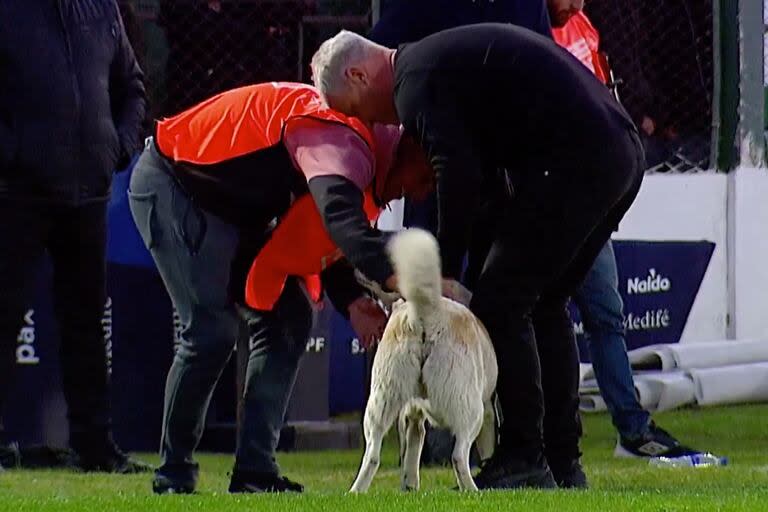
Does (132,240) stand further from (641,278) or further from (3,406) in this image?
(641,278)

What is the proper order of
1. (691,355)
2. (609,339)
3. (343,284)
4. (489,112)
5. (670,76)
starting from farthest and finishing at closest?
1. (670,76)
2. (691,355)
3. (609,339)
4. (343,284)
5. (489,112)

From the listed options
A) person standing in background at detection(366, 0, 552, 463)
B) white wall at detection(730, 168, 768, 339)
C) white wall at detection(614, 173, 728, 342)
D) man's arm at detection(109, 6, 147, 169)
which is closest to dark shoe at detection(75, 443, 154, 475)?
man's arm at detection(109, 6, 147, 169)

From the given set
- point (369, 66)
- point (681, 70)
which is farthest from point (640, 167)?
point (681, 70)

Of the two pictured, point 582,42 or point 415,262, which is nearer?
point 415,262

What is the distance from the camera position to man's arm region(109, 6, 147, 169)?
7.42 meters

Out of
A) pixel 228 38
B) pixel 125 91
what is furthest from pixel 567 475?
pixel 228 38

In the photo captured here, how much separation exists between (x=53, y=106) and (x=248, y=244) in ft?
5.06

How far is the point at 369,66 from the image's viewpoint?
5.20 meters

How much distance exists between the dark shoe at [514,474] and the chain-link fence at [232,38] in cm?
423

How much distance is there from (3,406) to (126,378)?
61cm

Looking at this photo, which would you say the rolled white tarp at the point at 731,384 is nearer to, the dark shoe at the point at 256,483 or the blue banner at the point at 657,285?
the blue banner at the point at 657,285

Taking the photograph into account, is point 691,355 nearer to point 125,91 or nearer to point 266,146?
point 125,91

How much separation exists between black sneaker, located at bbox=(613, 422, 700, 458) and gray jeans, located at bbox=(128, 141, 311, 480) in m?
2.07

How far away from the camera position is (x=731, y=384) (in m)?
9.56
